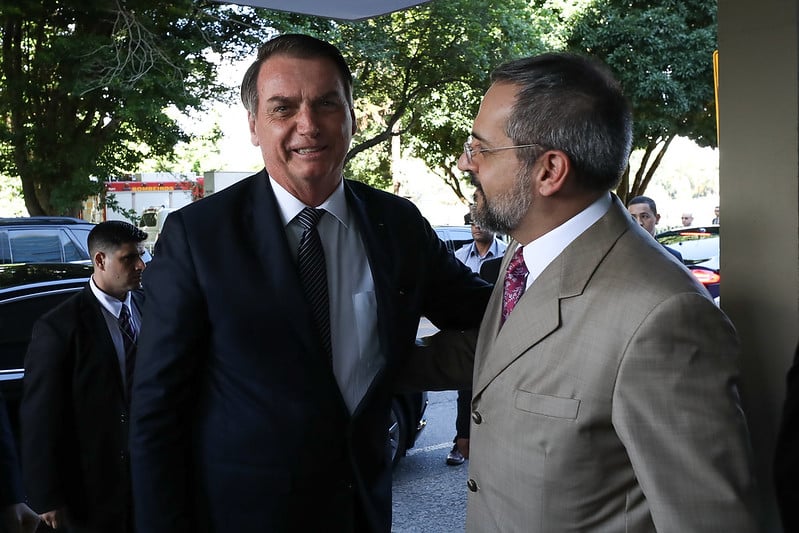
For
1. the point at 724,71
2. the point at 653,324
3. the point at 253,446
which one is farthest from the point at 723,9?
the point at 253,446

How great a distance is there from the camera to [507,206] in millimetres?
1915

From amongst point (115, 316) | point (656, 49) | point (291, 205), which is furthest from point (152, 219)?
point (291, 205)

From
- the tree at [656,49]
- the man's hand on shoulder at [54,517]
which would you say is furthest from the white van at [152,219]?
the man's hand on shoulder at [54,517]

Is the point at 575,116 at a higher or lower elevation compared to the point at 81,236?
higher

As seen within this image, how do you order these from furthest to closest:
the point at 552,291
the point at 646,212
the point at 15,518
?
the point at 646,212
the point at 15,518
the point at 552,291

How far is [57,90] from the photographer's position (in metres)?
11.3

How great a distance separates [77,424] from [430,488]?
3286 mm

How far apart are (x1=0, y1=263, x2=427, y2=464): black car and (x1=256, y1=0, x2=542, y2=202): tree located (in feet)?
30.4

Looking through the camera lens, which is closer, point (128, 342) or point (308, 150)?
point (308, 150)

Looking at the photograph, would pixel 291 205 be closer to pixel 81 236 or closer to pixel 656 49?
pixel 81 236

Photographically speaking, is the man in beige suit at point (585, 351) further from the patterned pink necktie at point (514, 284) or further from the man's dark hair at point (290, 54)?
the man's dark hair at point (290, 54)

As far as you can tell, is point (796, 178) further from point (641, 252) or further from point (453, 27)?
point (453, 27)

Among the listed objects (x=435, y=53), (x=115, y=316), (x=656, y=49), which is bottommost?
(x=115, y=316)

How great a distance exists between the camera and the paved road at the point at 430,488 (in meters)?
5.27
